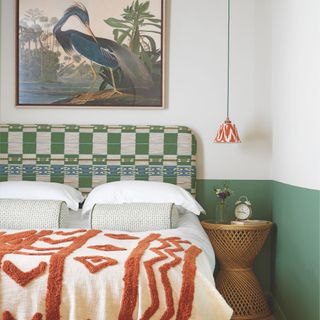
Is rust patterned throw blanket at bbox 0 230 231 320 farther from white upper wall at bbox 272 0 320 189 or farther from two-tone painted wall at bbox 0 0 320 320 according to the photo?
two-tone painted wall at bbox 0 0 320 320

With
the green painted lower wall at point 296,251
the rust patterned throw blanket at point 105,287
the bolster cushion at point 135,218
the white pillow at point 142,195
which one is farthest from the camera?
the white pillow at point 142,195

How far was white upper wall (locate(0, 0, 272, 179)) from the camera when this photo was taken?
4.23 metres

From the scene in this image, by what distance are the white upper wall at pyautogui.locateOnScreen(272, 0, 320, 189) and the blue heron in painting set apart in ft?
3.28

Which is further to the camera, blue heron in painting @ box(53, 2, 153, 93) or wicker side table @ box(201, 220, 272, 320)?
blue heron in painting @ box(53, 2, 153, 93)

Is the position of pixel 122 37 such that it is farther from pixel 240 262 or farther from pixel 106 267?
pixel 106 267

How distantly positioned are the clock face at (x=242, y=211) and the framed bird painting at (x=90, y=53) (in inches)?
38.5

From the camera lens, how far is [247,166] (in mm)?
4234

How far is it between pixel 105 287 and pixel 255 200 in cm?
224

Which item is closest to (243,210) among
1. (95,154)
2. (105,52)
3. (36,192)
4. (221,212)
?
(221,212)

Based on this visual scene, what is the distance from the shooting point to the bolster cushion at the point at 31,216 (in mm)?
3188

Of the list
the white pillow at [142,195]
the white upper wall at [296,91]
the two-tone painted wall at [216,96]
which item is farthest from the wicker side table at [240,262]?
the white upper wall at [296,91]

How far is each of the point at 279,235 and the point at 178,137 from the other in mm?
1012

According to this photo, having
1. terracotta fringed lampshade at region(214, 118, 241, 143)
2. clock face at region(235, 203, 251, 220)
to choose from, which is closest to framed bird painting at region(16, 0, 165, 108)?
terracotta fringed lampshade at region(214, 118, 241, 143)

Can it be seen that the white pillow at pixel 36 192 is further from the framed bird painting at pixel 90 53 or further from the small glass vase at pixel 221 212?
the small glass vase at pixel 221 212
